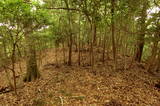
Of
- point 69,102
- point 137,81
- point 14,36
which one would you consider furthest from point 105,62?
point 14,36

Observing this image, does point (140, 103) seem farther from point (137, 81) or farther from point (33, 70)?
point (33, 70)

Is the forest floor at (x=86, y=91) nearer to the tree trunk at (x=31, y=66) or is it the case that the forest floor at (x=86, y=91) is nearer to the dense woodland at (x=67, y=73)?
the dense woodland at (x=67, y=73)

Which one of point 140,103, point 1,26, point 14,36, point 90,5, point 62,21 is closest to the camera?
point 1,26

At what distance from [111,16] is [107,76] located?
12.3 ft

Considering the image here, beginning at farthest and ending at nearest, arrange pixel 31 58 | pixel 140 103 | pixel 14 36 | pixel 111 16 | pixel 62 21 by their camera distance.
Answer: pixel 62 21
pixel 31 58
pixel 111 16
pixel 140 103
pixel 14 36

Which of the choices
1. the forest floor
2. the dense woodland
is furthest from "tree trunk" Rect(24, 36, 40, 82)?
the forest floor

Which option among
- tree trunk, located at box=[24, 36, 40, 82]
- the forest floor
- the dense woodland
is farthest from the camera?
tree trunk, located at box=[24, 36, 40, 82]

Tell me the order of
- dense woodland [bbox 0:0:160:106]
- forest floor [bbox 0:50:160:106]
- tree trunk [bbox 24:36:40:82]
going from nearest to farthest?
1. dense woodland [bbox 0:0:160:106]
2. forest floor [bbox 0:50:160:106]
3. tree trunk [bbox 24:36:40:82]

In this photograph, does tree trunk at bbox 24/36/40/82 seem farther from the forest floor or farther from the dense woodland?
the forest floor

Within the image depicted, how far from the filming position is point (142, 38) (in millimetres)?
9227

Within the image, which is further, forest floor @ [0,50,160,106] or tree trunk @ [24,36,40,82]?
tree trunk @ [24,36,40,82]

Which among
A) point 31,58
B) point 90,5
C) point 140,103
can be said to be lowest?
point 140,103

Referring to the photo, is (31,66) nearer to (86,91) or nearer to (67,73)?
(67,73)

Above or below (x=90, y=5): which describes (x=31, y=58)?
below
